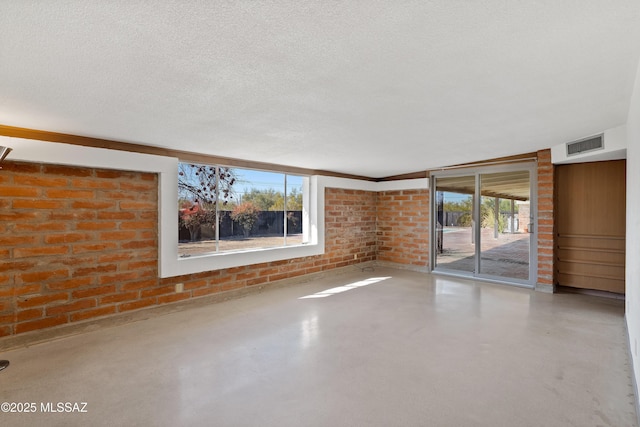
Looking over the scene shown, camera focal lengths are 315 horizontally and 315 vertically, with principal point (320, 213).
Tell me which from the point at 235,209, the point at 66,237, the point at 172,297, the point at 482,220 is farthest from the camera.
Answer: the point at 482,220

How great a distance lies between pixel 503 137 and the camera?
424 cm

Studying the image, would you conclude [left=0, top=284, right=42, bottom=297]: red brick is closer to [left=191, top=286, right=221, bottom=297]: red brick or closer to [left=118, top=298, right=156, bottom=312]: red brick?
[left=118, top=298, right=156, bottom=312]: red brick

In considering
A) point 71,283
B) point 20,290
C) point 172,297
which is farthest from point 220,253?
point 20,290

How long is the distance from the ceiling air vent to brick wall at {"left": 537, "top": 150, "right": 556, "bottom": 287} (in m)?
0.47

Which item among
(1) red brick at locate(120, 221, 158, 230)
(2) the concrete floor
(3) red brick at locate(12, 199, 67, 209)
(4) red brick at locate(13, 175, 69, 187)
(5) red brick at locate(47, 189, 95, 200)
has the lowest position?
(2) the concrete floor

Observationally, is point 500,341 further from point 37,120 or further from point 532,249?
point 37,120

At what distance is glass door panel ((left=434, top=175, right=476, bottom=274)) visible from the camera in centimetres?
620

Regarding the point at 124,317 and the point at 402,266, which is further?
the point at 402,266

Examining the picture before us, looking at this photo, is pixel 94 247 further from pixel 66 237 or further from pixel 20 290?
pixel 20 290

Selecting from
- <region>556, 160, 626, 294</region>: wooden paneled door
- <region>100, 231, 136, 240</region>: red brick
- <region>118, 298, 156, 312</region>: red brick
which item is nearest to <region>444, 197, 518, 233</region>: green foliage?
<region>556, 160, 626, 294</region>: wooden paneled door

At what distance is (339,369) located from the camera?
102 inches

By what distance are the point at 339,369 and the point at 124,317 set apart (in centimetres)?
265

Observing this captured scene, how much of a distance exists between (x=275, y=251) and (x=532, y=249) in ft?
14.1

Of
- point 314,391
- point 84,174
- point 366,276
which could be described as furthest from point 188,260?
point 366,276
